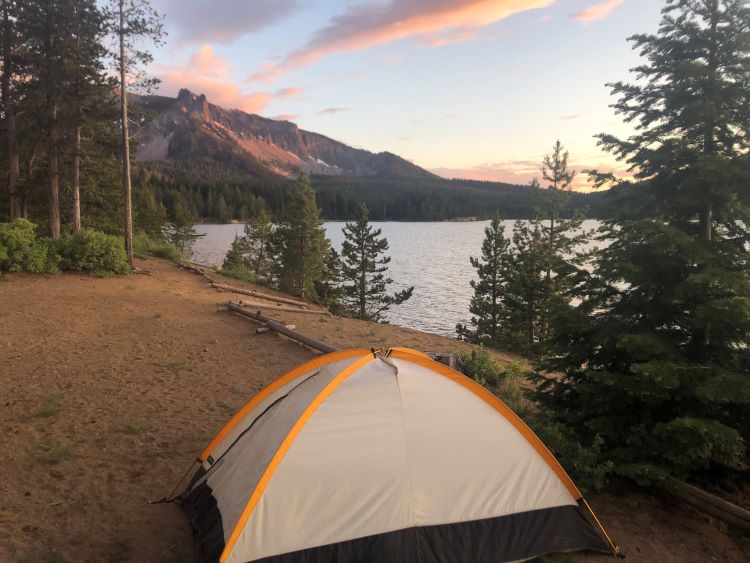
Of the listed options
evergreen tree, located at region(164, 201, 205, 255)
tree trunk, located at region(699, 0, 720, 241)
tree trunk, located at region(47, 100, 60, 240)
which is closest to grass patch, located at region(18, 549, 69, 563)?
tree trunk, located at region(699, 0, 720, 241)

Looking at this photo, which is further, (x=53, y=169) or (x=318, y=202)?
(x=318, y=202)

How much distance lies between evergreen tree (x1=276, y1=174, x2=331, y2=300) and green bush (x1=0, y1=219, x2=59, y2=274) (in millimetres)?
18102

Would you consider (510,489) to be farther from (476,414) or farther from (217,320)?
(217,320)

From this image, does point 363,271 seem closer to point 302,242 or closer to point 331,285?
point 331,285

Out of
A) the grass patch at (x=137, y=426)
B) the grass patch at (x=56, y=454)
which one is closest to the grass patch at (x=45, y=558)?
the grass patch at (x=56, y=454)

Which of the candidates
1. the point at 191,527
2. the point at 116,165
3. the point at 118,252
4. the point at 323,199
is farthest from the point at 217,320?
the point at 323,199

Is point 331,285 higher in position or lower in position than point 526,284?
lower

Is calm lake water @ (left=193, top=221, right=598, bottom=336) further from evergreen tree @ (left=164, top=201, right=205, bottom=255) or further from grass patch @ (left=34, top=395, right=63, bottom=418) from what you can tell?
grass patch @ (left=34, top=395, right=63, bottom=418)

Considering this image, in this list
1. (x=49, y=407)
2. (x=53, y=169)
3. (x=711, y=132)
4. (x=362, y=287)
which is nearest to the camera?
(x=711, y=132)

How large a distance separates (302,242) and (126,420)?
94.2 feet

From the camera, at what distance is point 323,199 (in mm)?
129625

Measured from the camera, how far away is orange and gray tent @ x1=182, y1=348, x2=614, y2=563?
4004mm

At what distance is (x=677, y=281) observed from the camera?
5773mm

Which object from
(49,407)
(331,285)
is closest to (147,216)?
(331,285)
